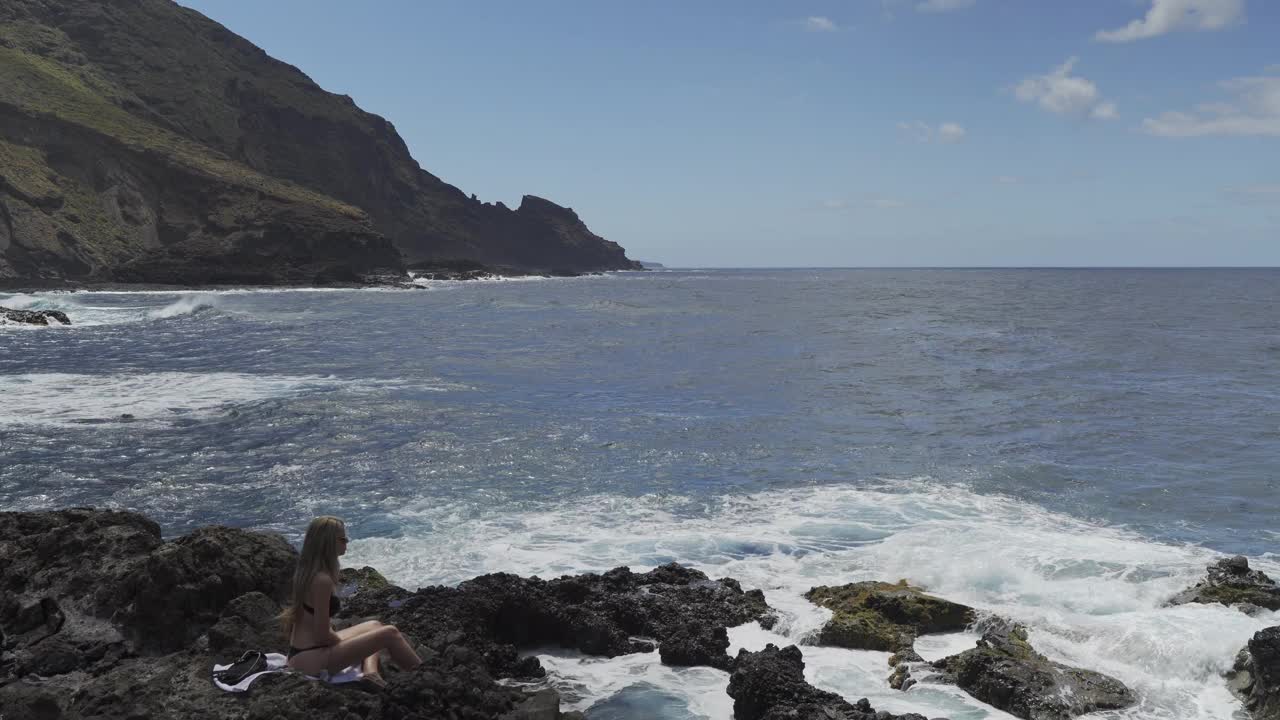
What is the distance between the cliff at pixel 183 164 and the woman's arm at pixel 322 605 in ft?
303

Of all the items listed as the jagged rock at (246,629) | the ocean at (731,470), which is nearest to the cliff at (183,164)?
the ocean at (731,470)

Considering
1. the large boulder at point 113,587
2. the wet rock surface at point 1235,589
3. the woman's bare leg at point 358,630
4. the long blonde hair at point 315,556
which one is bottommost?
the wet rock surface at point 1235,589

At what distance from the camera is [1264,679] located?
8.43 meters

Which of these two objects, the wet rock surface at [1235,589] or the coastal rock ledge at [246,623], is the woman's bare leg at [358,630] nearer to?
the coastal rock ledge at [246,623]

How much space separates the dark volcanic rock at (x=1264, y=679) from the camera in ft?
27.2

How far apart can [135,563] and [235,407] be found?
56.4 feet

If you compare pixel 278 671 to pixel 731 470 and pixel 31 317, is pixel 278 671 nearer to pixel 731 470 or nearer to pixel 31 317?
pixel 731 470

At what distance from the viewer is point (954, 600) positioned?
444 inches

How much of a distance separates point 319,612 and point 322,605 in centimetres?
5

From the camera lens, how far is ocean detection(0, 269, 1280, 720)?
10336 millimetres

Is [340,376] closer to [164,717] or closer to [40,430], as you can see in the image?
[40,430]

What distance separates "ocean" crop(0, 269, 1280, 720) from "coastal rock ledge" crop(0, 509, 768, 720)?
0.58m

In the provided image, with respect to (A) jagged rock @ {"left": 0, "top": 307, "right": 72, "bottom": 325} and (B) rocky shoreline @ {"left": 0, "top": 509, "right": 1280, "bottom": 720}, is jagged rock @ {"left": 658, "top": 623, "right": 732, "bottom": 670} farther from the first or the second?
(A) jagged rock @ {"left": 0, "top": 307, "right": 72, "bottom": 325}

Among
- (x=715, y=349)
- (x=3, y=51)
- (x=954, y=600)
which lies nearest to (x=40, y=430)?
(x=954, y=600)
